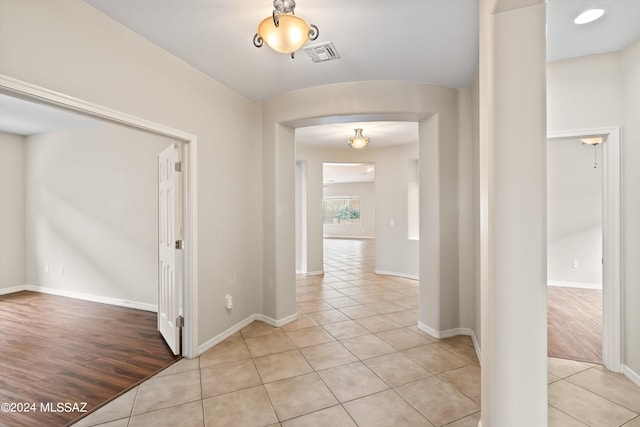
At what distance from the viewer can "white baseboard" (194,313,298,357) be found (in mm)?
2919

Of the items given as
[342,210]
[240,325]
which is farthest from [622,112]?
[342,210]

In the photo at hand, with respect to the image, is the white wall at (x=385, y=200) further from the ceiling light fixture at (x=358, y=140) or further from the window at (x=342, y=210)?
the window at (x=342, y=210)

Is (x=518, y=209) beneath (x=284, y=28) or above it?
beneath

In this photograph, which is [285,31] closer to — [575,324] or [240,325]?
[240,325]

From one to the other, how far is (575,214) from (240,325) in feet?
19.2

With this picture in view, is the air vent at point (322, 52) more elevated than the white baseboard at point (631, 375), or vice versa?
the air vent at point (322, 52)

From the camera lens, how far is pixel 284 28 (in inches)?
68.5

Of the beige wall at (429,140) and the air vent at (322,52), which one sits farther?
the beige wall at (429,140)

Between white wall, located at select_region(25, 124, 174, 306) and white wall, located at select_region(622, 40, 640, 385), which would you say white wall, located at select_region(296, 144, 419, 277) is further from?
white wall, located at select_region(622, 40, 640, 385)

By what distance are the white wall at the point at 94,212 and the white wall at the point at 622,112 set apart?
4.41 meters

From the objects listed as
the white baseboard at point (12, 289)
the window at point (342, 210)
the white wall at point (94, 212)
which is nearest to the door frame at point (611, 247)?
the white wall at point (94, 212)

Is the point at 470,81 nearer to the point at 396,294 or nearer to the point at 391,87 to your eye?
the point at 391,87

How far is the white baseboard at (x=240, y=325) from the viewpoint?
9.58 feet

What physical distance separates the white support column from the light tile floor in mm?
779
